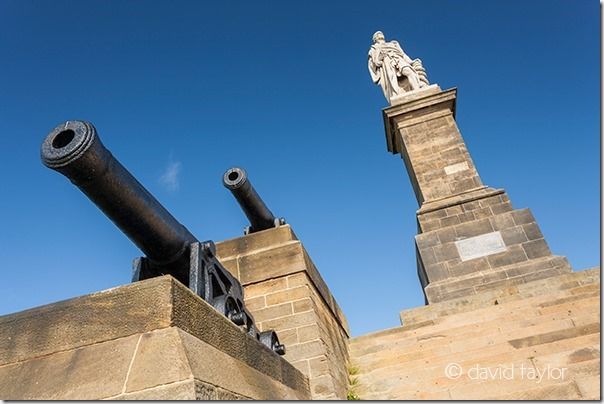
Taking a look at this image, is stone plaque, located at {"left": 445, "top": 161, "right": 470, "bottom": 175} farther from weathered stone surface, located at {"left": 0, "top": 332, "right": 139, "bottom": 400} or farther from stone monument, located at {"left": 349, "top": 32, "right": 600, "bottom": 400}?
weathered stone surface, located at {"left": 0, "top": 332, "right": 139, "bottom": 400}

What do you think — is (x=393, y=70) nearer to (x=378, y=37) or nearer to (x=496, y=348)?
(x=378, y=37)

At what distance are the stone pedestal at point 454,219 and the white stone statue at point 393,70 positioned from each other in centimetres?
97

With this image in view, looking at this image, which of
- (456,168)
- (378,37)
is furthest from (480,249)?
(378,37)

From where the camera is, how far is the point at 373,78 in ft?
41.9

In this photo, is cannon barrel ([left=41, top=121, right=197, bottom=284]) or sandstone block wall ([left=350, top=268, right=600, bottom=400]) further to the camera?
sandstone block wall ([left=350, top=268, right=600, bottom=400])

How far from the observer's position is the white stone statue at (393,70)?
1158cm

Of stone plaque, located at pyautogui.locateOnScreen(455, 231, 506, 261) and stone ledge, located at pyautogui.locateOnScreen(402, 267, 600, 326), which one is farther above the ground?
stone plaque, located at pyautogui.locateOnScreen(455, 231, 506, 261)

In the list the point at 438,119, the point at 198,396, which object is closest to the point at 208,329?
the point at 198,396

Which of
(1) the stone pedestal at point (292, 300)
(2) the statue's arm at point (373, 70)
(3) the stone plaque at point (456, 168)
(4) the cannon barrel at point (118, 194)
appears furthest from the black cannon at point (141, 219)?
(2) the statue's arm at point (373, 70)

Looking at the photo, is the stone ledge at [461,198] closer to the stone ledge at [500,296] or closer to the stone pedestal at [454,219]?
the stone pedestal at [454,219]

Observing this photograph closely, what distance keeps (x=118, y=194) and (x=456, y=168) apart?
8.61 m

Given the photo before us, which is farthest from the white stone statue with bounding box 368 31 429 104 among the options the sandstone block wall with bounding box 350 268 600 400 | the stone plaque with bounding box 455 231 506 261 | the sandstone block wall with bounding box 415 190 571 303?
the sandstone block wall with bounding box 350 268 600 400

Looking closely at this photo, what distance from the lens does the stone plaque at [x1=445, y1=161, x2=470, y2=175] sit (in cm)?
934

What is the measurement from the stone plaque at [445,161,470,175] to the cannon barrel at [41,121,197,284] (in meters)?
7.85
